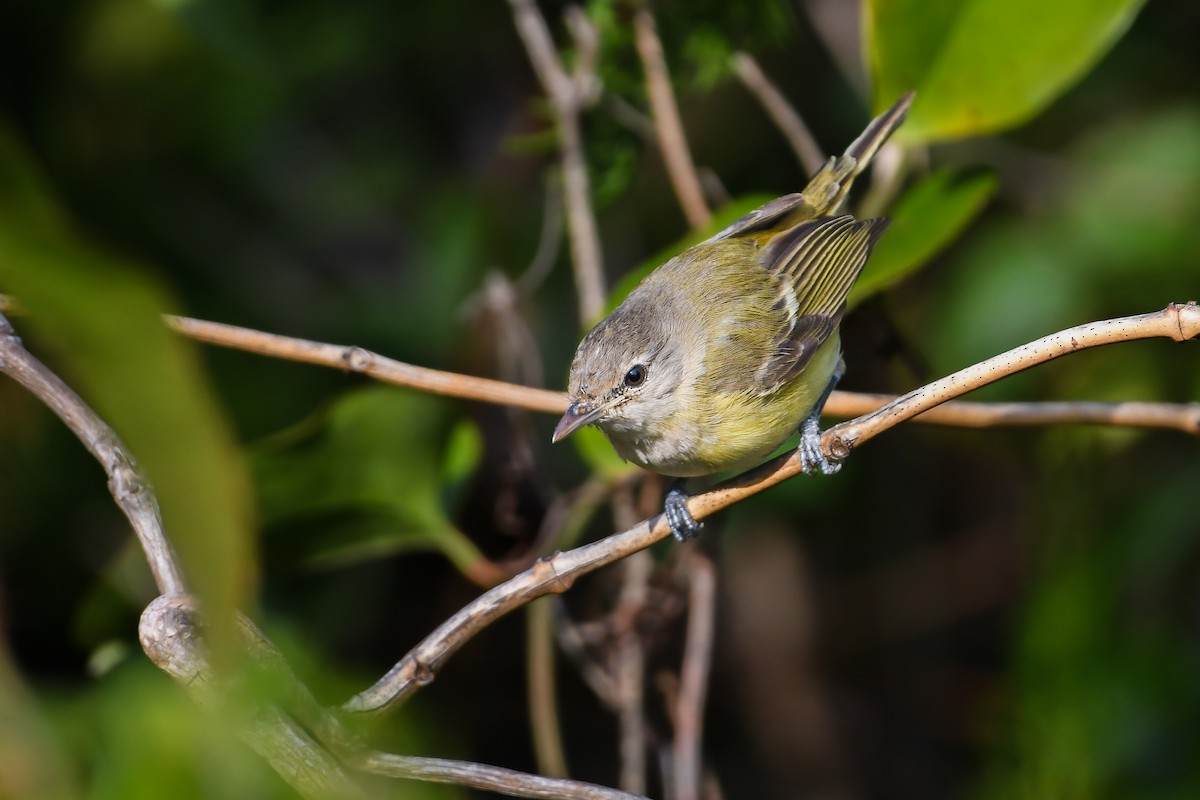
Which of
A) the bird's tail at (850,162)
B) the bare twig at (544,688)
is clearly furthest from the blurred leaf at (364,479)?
the bird's tail at (850,162)

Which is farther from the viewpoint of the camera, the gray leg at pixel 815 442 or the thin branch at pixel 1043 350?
the gray leg at pixel 815 442

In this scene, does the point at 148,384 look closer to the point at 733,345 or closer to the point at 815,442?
the point at 815,442

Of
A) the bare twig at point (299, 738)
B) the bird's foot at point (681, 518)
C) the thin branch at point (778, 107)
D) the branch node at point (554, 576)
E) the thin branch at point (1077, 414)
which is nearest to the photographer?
the bare twig at point (299, 738)

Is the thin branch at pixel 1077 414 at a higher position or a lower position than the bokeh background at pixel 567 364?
lower

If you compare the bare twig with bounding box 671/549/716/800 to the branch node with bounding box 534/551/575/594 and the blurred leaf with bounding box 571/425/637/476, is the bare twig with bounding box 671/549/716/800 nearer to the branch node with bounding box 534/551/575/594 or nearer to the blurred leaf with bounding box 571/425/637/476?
the blurred leaf with bounding box 571/425/637/476

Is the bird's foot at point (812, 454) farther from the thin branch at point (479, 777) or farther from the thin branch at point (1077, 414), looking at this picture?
the thin branch at point (479, 777)

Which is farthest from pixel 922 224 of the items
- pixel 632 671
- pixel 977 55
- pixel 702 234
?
pixel 632 671

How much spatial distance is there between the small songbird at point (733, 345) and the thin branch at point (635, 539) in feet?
1.60


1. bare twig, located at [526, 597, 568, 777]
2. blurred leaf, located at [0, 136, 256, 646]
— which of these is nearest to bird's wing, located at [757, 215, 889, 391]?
bare twig, located at [526, 597, 568, 777]

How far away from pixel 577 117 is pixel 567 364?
4.01ft

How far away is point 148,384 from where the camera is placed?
117 centimetres

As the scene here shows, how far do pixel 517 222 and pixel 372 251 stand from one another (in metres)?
0.77

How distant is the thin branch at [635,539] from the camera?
1856mm

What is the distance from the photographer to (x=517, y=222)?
4543 millimetres
